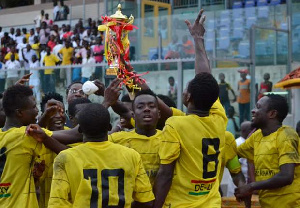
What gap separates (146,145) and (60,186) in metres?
1.41

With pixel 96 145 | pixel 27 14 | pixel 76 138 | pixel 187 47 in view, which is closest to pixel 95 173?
pixel 96 145

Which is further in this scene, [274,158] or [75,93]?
[75,93]

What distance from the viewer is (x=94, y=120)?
4973 mm

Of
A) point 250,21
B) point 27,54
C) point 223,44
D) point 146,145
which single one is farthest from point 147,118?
point 27,54

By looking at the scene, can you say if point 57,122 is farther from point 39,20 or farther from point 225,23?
point 39,20

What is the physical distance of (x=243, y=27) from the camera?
16.5 metres

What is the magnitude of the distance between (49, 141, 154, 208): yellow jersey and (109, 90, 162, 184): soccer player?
1022 mm

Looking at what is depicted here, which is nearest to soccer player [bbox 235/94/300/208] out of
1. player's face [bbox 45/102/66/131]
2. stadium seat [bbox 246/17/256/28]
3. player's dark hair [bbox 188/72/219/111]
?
player's dark hair [bbox 188/72/219/111]

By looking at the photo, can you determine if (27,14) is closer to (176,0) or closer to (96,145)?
(176,0)

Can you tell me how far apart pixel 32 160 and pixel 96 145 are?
36.8 inches

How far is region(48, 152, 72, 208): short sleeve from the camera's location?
15.8ft

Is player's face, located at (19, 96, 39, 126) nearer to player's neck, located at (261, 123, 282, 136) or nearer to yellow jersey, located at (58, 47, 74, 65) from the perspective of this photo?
player's neck, located at (261, 123, 282, 136)

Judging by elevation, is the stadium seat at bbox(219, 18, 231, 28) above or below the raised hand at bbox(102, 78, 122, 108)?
above

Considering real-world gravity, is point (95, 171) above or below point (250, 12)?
below
